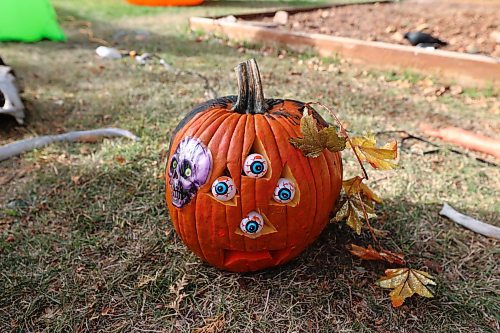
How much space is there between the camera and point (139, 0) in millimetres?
8625

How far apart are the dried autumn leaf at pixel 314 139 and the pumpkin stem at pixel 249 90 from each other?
0.23 m

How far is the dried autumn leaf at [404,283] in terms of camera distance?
1662 mm

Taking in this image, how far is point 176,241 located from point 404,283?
1.00 meters

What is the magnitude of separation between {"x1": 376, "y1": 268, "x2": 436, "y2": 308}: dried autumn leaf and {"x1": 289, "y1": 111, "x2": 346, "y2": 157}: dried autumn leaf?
1.82ft

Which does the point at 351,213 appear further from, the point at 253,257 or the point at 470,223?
the point at 470,223

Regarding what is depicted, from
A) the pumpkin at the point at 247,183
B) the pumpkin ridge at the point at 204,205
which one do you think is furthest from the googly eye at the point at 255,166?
the pumpkin ridge at the point at 204,205

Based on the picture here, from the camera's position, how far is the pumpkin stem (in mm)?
1698

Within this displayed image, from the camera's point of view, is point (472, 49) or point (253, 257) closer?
point (253, 257)

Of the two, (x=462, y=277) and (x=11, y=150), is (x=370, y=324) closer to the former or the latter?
(x=462, y=277)

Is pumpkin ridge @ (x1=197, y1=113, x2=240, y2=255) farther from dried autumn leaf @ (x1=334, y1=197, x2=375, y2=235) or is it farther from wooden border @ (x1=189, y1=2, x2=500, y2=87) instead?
wooden border @ (x1=189, y1=2, x2=500, y2=87)

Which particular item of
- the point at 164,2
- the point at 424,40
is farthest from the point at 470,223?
the point at 164,2

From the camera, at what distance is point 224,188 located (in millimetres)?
1553

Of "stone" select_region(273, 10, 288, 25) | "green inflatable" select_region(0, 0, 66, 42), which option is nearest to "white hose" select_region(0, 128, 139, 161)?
"green inflatable" select_region(0, 0, 66, 42)

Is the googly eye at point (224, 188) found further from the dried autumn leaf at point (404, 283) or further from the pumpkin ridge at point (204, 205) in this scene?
the dried autumn leaf at point (404, 283)
